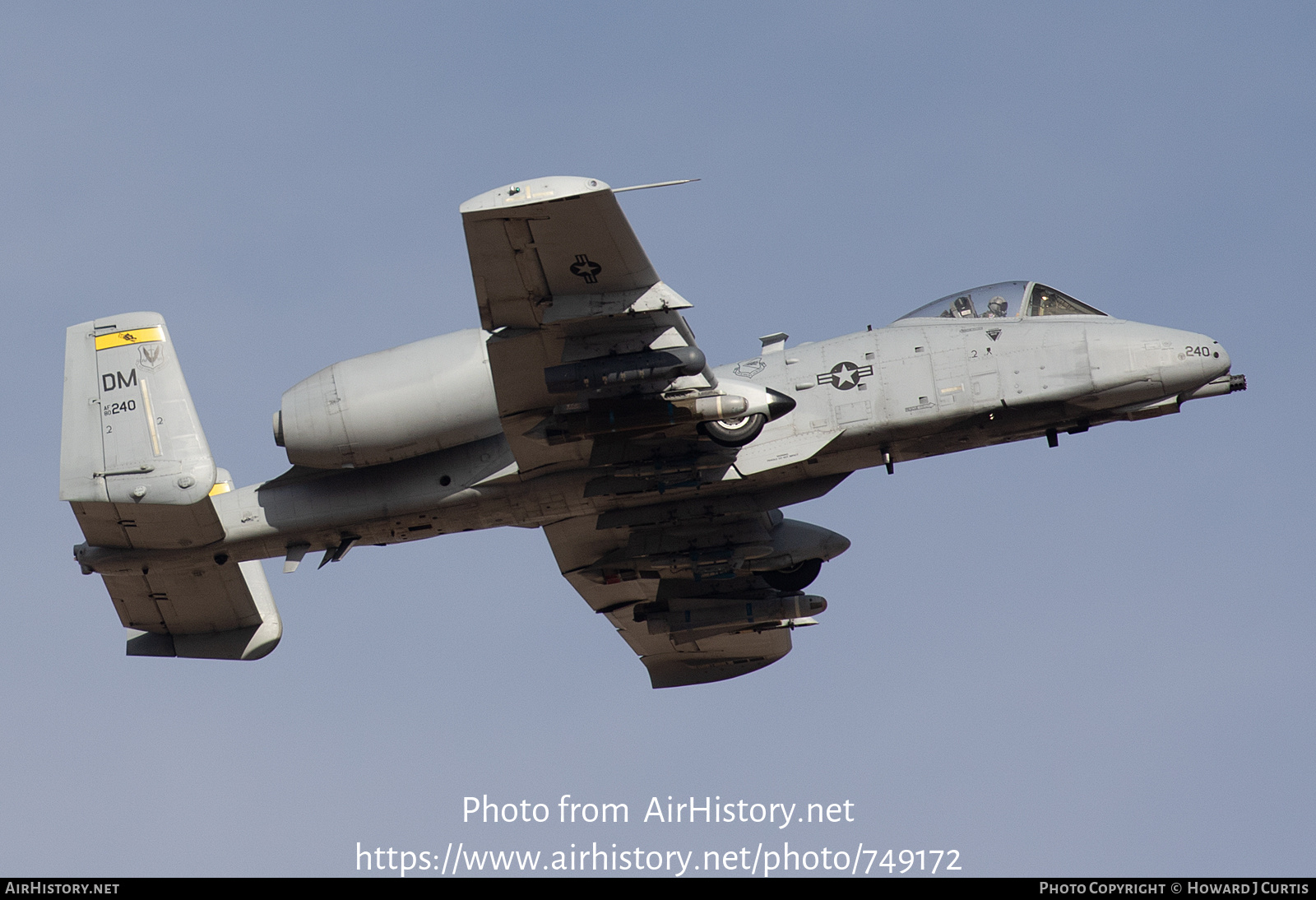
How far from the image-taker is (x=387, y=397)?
70.2 feet

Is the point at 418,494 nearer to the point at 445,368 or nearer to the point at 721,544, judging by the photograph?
the point at 445,368

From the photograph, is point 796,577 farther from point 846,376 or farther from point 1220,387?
point 1220,387

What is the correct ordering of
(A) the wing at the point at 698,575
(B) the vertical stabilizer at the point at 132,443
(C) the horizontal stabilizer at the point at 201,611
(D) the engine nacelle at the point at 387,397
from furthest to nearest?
(A) the wing at the point at 698,575, (C) the horizontal stabilizer at the point at 201,611, (B) the vertical stabilizer at the point at 132,443, (D) the engine nacelle at the point at 387,397

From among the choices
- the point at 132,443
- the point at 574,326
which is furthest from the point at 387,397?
the point at 132,443

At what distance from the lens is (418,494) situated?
75.8 feet

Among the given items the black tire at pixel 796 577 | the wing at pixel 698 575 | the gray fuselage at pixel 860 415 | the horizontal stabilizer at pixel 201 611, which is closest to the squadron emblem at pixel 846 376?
the gray fuselage at pixel 860 415

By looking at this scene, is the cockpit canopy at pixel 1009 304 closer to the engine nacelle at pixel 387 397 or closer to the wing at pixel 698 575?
the wing at pixel 698 575

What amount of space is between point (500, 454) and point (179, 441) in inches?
188

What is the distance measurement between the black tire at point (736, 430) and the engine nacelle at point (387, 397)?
330cm

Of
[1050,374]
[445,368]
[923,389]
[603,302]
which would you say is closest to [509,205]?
[603,302]

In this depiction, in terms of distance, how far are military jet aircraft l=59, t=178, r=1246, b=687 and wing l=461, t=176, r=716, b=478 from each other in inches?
1.4

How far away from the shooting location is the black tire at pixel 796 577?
26.9 m

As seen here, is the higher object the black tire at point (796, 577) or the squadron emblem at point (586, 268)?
the squadron emblem at point (586, 268)

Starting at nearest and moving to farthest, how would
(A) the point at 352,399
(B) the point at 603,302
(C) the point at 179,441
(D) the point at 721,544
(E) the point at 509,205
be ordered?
(E) the point at 509,205
(B) the point at 603,302
(A) the point at 352,399
(C) the point at 179,441
(D) the point at 721,544
